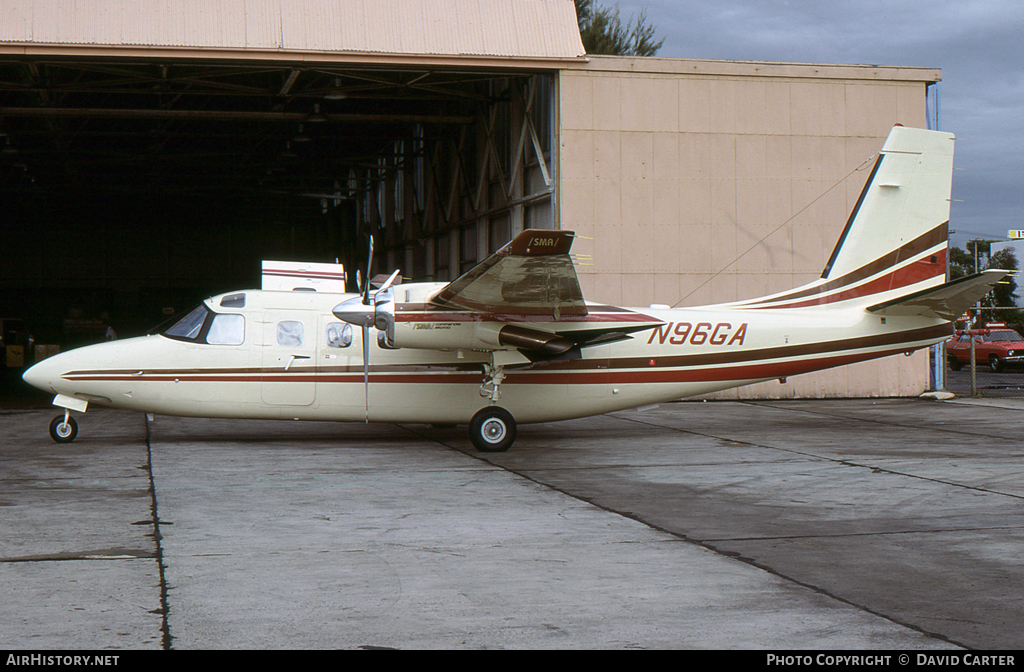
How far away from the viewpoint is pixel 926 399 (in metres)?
22.8

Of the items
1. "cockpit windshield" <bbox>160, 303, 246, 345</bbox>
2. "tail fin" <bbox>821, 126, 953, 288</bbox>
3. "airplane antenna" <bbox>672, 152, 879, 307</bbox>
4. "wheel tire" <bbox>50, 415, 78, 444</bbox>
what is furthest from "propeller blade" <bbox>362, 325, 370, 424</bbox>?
"airplane antenna" <bbox>672, 152, 879, 307</bbox>

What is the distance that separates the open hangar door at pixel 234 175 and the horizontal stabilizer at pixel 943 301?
8.95 m

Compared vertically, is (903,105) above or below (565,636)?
above

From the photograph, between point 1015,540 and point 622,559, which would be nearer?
point 622,559

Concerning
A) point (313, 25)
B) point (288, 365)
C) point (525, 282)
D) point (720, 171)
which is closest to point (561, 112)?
point (720, 171)

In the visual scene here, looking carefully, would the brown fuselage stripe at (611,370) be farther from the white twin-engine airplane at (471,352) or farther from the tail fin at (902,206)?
the tail fin at (902,206)

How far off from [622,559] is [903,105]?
19.6 m

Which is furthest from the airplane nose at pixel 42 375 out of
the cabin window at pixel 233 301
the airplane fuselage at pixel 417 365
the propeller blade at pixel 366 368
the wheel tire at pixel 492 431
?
the wheel tire at pixel 492 431

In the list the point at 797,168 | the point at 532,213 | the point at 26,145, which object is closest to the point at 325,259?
the point at 26,145

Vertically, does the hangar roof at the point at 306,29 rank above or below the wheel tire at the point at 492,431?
above

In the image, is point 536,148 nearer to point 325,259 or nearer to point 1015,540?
point 1015,540

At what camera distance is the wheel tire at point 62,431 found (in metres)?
14.2

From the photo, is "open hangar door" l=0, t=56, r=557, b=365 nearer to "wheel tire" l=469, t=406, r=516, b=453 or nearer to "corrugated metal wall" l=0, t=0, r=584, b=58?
"corrugated metal wall" l=0, t=0, r=584, b=58
